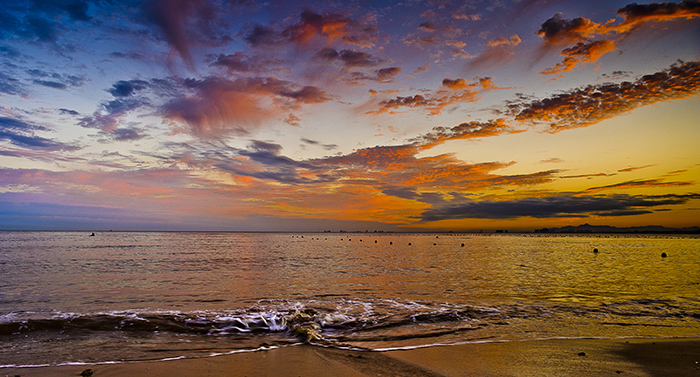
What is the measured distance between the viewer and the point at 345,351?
938cm

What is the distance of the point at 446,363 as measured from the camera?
8.38m

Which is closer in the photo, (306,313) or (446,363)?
(446,363)

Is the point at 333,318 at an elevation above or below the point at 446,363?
below

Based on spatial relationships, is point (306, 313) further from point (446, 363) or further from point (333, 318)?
point (446, 363)

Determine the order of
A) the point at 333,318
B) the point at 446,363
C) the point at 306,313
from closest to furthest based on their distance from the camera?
the point at 446,363 < the point at 333,318 < the point at 306,313

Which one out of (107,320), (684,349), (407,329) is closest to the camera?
(684,349)

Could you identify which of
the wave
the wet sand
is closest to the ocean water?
the wave

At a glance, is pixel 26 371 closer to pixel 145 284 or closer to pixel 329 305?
pixel 329 305

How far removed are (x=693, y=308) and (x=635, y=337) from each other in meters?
7.39

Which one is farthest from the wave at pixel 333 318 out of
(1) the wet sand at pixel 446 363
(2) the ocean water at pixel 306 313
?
(1) the wet sand at pixel 446 363

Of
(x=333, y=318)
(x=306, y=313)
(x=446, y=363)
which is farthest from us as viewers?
(x=306, y=313)

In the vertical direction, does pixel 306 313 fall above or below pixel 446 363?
below

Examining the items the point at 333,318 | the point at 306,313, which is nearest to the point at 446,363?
the point at 333,318

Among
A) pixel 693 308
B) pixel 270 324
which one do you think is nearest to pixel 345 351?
pixel 270 324
